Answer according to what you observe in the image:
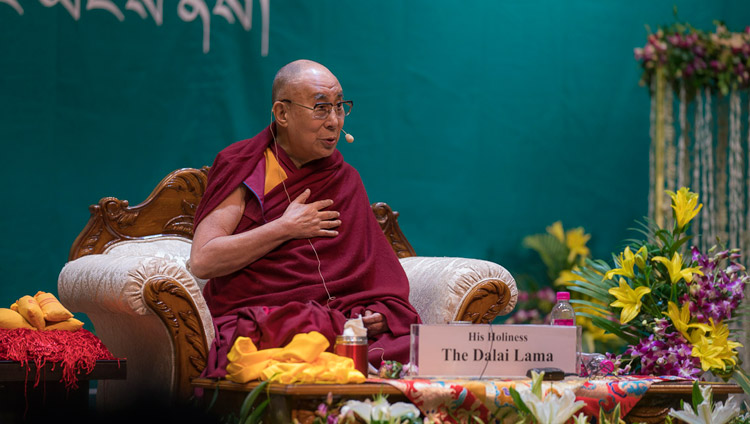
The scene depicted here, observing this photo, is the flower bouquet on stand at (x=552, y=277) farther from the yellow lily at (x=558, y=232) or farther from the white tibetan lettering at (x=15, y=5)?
the white tibetan lettering at (x=15, y=5)

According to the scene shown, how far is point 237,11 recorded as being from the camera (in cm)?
388

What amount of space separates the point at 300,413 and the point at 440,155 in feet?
8.62

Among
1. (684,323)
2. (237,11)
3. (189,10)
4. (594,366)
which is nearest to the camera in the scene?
(594,366)

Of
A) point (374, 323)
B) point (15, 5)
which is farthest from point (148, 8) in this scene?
point (374, 323)

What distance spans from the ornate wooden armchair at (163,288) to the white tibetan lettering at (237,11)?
83cm

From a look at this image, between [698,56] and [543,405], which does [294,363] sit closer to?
[543,405]

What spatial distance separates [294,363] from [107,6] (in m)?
2.18

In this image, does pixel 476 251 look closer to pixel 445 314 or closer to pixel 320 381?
pixel 445 314

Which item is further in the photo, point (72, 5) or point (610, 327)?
point (72, 5)

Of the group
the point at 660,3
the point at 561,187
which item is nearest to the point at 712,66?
the point at 660,3

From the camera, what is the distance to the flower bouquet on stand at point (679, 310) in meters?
2.54

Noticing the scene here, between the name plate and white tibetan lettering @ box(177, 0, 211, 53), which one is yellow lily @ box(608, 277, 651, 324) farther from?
white tibetan lettering @ box(177, 0, 211, 53)

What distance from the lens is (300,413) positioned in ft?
6.33

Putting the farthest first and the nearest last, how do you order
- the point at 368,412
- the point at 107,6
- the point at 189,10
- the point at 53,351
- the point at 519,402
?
the point at 189,10 → the point at 107,6 → the point at 53,351 → the point at 519,402 → the point at 368,412
